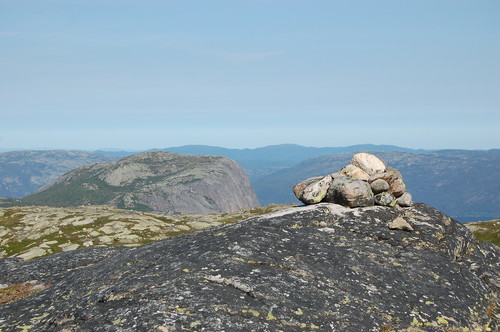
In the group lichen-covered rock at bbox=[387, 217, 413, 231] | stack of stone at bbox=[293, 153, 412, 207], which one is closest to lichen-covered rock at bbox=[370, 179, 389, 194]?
stack of stone at bbox=[293, 153, 412, 207]

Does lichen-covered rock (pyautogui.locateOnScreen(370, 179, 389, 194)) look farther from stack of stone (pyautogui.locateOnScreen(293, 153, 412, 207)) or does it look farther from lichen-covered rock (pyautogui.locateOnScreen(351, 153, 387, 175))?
lichen-covered rock (pyautogui.locateOnScreen(351, 153, 387, 175))

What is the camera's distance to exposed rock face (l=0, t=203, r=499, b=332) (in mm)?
13930

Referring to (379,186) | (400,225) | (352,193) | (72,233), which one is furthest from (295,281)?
(72,233)

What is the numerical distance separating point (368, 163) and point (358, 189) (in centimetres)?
462

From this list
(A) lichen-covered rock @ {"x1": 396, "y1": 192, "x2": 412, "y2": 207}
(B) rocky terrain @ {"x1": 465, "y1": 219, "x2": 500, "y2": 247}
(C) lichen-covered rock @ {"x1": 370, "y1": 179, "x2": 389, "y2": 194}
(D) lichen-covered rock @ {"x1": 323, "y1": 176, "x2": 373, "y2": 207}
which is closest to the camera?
(D) lichen-covered rock @ {"x1": 323, "y1": 176, "x2": 373, "y2": 207}

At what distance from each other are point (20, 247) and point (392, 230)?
233 feet

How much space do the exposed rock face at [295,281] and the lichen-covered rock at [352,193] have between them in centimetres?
66

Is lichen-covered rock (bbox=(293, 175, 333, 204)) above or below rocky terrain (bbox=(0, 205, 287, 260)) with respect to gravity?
above

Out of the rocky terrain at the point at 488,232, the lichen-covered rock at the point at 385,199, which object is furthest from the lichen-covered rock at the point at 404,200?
the rocky terrain at the point at 488,232

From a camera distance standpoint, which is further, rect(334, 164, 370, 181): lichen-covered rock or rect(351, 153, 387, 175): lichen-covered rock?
rect(351, 153, 387, 175): lichen-covered rock

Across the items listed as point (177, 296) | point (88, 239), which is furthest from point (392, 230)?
point (88, 239)

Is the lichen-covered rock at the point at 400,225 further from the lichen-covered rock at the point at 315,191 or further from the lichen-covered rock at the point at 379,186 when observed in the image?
the lichen-covered rock at the point at 315,191

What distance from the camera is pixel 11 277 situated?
26391 millimetres

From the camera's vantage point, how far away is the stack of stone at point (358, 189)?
24.1 meters
